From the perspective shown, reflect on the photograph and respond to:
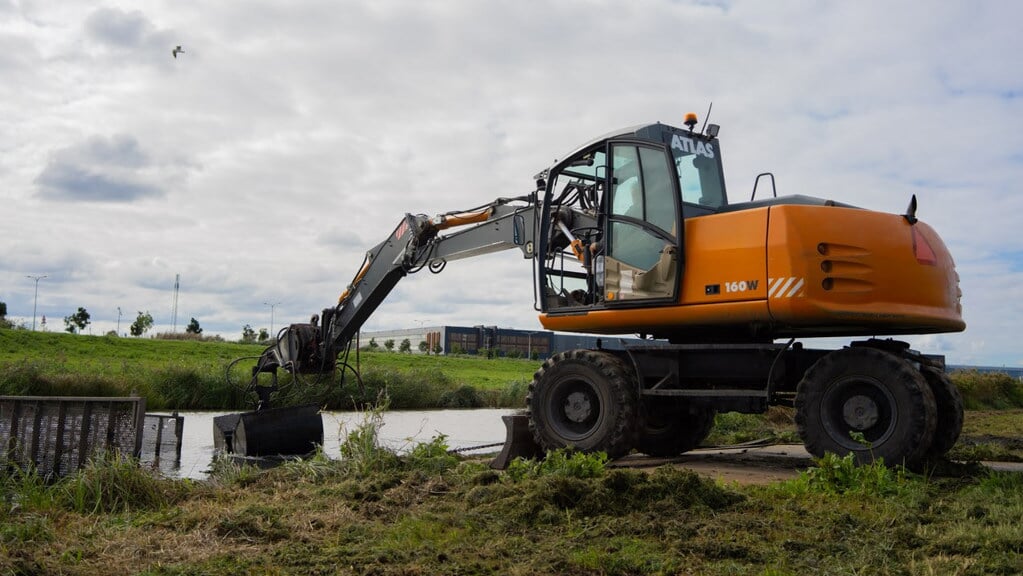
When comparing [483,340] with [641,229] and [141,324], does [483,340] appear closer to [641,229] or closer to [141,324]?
[141,324]

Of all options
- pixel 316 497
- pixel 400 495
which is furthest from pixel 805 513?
pixel 316 497

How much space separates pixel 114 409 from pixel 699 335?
21.9ft

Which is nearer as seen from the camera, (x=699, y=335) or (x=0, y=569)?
(x=0, y=569)

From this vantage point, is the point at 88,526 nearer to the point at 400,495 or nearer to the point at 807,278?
the point at 400,495

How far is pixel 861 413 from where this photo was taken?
887cm

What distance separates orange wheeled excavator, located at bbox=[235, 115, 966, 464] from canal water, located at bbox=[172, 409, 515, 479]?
2.29 metres

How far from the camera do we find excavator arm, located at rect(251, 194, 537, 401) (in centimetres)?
1264

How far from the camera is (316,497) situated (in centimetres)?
776

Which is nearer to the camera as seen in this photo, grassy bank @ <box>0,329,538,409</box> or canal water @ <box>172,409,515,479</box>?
canal water @ <box>172,409,515,479</box>

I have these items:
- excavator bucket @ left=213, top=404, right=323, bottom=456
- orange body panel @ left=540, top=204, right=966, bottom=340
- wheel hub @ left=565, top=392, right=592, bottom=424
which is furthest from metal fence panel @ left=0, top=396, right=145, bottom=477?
orange body panel @ left=540, top=204, right=966, bottom=340

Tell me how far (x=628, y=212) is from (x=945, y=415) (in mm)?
4001

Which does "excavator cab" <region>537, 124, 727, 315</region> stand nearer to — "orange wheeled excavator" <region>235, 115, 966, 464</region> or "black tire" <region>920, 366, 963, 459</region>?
"orange wheeled excavator" <region>235, 115, 966, 464</region>

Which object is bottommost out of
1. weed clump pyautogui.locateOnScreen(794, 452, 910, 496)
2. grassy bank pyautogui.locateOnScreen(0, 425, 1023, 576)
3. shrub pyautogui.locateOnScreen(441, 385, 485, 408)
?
grassy bank pyautogui.locateOnScreen(0, 425, 1023, 576)

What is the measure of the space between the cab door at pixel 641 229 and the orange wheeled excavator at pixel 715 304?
2 centimetres
